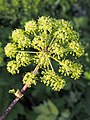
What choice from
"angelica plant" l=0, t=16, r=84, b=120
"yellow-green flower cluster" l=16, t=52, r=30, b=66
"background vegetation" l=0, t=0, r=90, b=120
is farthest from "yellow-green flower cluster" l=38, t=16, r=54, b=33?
"background vegetation" l=0, t=0, r=90, b=120

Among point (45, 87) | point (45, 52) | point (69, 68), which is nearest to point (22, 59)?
point (45, 52)

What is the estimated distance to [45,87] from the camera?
2.78 meters

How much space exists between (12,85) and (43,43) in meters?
0.88

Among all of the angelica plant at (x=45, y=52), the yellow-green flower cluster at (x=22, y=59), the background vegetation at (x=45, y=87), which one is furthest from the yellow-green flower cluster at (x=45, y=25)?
the background vegetation at (x=45, y=87)

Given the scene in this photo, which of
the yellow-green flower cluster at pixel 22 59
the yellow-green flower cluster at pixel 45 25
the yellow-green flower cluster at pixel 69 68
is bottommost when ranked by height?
the yellow-green flower cluster at pixel 69 68

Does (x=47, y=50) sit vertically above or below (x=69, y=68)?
above

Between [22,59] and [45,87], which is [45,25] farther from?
[45,87]

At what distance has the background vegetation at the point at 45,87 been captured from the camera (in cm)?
263

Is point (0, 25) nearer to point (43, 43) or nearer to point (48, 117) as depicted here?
point (48, 117)

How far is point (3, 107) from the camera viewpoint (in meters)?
2.26

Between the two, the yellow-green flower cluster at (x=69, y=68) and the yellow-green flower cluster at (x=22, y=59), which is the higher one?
the yellow-green flower cluster at (x=22, y=59)

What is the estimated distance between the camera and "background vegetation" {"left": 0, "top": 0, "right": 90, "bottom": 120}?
8.63 ft

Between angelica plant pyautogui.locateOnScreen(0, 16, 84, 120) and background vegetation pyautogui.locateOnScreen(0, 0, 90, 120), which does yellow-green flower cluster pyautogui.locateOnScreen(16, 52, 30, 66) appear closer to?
angelica plant pyautogui.locateOnScreen(0, 16, 84, 120)

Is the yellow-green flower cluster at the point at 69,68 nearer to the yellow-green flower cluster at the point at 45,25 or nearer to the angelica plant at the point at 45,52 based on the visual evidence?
the angelica plant at the point at 45,52
